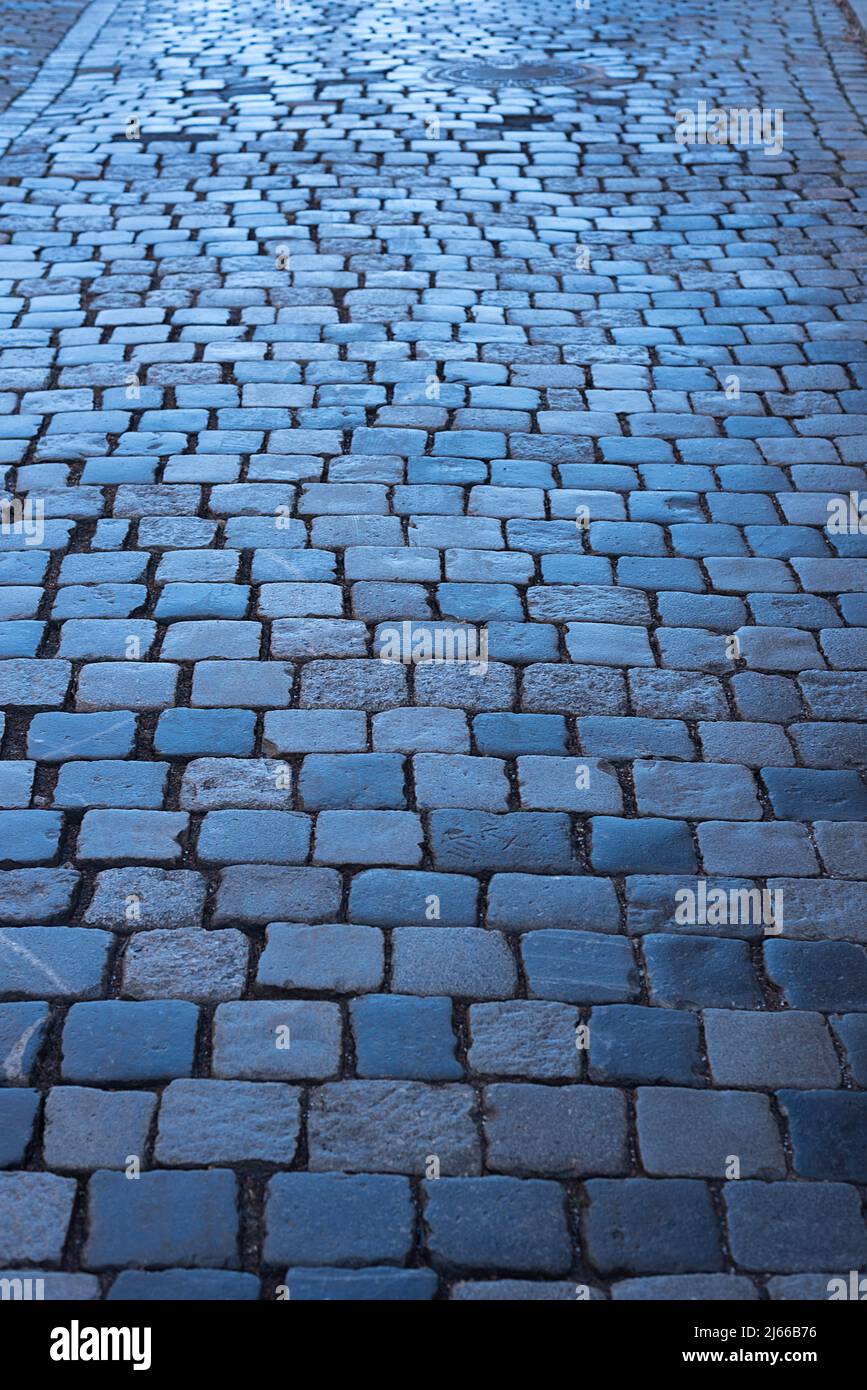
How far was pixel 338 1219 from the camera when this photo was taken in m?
2.79

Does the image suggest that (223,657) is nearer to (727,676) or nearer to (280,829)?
(280,829)

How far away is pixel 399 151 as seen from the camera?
944 cm

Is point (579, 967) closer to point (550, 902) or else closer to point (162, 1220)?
point (550, 902)

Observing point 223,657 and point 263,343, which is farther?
point 263,343

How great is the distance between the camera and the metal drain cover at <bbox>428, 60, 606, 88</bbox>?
36.5ft

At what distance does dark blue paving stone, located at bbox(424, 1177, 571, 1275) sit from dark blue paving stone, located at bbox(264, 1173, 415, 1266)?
0.06m

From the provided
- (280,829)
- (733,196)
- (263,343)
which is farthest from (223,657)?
(733,196)

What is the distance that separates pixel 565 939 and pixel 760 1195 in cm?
79

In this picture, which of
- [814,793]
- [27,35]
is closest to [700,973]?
[814,793]

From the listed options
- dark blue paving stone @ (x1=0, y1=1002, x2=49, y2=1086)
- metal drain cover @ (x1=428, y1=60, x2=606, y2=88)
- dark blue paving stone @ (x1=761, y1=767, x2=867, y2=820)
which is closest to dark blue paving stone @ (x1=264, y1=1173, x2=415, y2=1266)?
dark blue paving stone @ (x1=0, y1=1002, x2=49, y2=1086)

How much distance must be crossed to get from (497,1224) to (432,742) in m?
1.61

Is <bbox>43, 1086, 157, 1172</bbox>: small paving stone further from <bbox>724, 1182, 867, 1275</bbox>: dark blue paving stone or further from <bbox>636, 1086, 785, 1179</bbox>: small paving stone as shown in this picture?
<bbox>724, 1182, 867, 1275</bbox>: dark blue paving stone

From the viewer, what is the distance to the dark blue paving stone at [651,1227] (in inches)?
108
